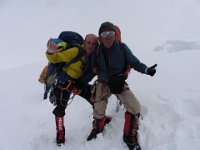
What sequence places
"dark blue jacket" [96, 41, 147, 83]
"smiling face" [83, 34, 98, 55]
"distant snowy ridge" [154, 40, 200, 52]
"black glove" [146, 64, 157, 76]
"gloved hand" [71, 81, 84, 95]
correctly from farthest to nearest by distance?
"distant snowy ridge" [154, 40, 200, 52] → "gloved hand" [71, 81, 84, 95] → "smiling face" [83, 34, 98, 55] → "dark blue jacket" [96, 41, 147, 83] → "black glove" [146, 64, 157, 76]

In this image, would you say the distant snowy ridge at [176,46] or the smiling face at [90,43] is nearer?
the smiling face at [90,43]

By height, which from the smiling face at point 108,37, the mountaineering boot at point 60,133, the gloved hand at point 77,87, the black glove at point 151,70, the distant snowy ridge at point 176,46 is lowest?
the distant snowy ridge at point 176,46

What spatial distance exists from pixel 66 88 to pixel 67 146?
102 centimetres

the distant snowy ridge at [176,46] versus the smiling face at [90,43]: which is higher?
the smiling face at [90,43]

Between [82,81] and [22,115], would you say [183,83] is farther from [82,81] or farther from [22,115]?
[22,115]

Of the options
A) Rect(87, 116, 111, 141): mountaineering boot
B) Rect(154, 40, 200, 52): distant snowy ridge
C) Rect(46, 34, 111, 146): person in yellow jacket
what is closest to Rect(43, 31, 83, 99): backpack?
Rect(46, 34, 111, 146): person in yellow jacket

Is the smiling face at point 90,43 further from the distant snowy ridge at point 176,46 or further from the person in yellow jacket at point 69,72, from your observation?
the distant snowy ridge at point 176,46

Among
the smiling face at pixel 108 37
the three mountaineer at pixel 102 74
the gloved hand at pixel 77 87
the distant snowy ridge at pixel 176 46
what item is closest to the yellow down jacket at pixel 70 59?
the three mountaineer at pixel 102 74

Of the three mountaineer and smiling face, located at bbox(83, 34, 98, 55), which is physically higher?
smiling face, located at bbox(83, 34, 98, 55)

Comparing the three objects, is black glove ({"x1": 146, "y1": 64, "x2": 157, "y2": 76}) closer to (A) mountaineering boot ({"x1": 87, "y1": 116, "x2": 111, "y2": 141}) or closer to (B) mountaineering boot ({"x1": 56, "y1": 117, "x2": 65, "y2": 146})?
(A) mountaineering boot ({"x1": 87, "y1": 116, "x2": 111, "y2": 141})

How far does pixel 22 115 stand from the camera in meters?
6.87

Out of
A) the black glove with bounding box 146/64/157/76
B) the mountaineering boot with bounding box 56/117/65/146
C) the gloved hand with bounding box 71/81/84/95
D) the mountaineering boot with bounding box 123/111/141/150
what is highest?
the black glove with bounding box 146/64/157/76

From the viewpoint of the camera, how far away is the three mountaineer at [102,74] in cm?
452

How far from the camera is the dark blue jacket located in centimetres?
462
